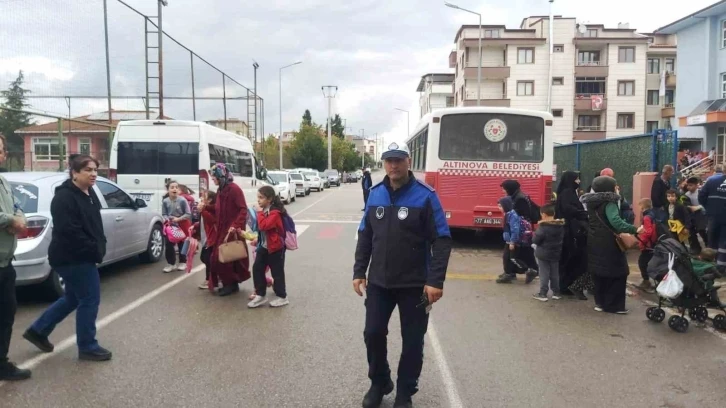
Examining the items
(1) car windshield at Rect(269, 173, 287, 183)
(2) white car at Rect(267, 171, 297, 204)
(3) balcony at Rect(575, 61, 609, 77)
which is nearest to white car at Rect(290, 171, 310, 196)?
(2) white car at Rect(267, 171, 297, 204)

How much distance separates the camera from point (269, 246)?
285 inches

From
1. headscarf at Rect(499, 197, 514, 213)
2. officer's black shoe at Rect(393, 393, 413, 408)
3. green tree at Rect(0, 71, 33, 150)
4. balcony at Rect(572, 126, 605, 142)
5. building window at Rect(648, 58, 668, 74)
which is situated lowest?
officer's black shoe at Rect(393, 393, 413, 408)

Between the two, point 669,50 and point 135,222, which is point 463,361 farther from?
point 669,50

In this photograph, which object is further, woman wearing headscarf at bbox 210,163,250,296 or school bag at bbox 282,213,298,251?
woman wearing headscarf at bbox 210,163,250,296

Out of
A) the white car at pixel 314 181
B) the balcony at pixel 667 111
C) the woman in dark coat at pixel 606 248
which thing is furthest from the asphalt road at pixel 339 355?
the balcony at pixel 667 111

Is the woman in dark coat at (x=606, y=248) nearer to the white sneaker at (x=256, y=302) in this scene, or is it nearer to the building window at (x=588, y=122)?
the white sneaker at (x=256, y=302)

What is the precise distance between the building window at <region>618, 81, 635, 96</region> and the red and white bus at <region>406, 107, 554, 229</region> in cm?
4747

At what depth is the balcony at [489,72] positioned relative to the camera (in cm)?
5369

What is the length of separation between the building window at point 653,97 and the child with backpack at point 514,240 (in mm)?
53288

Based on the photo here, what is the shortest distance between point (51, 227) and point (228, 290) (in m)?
2.28

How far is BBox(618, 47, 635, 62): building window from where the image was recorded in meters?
54.1

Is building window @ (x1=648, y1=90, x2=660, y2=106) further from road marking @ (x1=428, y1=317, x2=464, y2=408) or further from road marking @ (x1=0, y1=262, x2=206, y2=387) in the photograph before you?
road marking @ (x1=428, y1=317, x2=464, y2=408)

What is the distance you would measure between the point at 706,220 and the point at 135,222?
9.77 metres

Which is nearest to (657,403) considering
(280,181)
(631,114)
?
(280,181)
